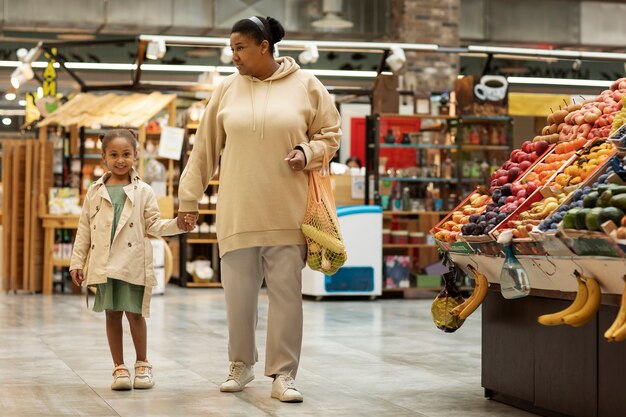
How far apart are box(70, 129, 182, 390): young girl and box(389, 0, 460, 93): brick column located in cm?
1165

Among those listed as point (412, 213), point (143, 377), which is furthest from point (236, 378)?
point (412, 213)

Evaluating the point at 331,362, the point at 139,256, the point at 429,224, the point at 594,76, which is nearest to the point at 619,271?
the point at 139,256

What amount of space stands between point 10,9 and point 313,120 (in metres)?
12.3

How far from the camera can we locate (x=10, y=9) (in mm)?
16406

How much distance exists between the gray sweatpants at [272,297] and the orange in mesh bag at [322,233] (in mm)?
122

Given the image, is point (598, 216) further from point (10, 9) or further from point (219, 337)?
point (10, 9)

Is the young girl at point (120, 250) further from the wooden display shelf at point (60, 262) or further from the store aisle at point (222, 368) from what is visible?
the wooden display shelf at point (60, 262)

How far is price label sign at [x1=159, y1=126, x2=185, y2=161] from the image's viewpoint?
13.4 meters

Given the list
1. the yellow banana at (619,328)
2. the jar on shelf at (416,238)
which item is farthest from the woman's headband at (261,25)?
the jar on shelf at (416,238)

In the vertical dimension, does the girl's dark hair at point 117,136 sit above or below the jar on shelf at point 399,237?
above

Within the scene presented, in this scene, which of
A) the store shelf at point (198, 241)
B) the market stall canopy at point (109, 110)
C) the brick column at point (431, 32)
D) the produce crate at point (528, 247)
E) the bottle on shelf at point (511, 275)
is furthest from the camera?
the brick column at point (431, 32)

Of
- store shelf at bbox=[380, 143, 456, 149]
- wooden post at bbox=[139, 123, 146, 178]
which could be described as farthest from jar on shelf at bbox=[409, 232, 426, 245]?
wooden post at bbox=[139, 123, 146, 178]

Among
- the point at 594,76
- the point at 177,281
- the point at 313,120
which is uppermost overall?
the point at 594,76

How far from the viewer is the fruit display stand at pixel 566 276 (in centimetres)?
406
